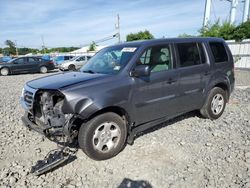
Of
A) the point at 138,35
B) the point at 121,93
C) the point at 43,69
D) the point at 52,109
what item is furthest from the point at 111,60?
the point at 138,35

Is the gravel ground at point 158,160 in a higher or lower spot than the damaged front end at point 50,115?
lower

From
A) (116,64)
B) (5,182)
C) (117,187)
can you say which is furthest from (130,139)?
(5,182)

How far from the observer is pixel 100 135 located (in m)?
3.72

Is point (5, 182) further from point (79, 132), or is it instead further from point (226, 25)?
point (226, 25)

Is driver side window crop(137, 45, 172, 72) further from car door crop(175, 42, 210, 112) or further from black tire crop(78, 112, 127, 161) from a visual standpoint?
black tire crop(78, 112, 127, 161)

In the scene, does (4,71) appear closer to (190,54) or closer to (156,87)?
(190,54)

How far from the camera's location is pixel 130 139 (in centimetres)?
401

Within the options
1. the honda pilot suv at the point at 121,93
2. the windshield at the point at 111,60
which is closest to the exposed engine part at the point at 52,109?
the honda pilot suv at the point at 121,93

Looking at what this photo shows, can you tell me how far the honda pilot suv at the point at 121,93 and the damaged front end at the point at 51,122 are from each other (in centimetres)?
1

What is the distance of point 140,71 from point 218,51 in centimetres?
262

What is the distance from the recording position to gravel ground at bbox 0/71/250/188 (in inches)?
128

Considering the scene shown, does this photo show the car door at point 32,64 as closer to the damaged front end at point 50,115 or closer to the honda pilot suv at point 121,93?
the honda pilot suv at point 121,93

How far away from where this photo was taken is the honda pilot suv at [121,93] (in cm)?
353

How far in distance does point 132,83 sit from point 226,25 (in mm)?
20620
